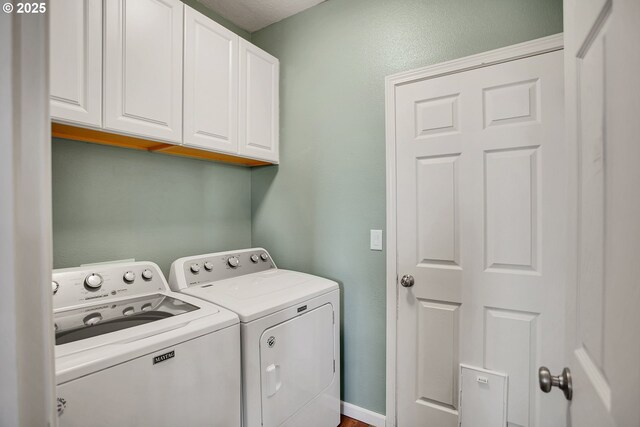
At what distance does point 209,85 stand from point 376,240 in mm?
1346

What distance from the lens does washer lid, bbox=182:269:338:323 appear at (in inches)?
53.7

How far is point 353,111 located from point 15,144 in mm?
1773

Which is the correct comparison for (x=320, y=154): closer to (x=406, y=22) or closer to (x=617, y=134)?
(x=406, y=22)

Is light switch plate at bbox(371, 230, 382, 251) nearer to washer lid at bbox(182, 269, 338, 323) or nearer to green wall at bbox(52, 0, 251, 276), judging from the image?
washer lid at bbox(182, 269, 338, 323)

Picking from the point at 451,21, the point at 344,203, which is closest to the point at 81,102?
the point at 344,203

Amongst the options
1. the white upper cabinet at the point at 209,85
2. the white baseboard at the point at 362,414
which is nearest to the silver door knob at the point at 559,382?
the white baseboard at the point at 362,414

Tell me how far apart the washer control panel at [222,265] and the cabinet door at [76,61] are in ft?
2.77

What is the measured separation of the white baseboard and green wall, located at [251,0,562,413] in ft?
0.14

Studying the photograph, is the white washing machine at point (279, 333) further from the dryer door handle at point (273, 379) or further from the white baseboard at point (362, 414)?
the white baseboard at point (362, 414)

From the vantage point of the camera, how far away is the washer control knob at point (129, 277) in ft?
4.85

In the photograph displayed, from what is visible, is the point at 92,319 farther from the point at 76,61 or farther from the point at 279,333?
the point at 76,61

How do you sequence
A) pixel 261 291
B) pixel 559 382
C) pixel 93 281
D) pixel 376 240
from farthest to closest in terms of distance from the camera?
1. pixel 376 240
2. pixel 261 291
3. pixel 93 281
4. pixel 559 382

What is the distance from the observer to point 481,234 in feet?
5.04

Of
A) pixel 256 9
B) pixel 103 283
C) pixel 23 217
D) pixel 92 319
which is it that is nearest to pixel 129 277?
pixel 103 283
